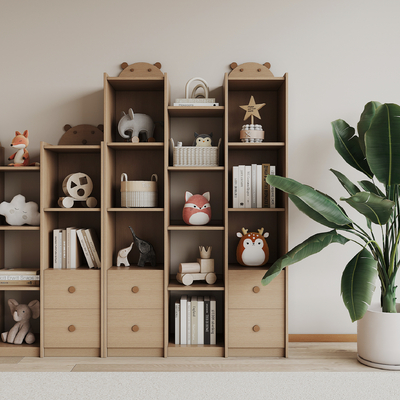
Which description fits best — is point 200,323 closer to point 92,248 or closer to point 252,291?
point 252,291

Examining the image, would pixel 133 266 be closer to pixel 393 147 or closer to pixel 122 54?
pixel 122 54

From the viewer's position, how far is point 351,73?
2.36 meters

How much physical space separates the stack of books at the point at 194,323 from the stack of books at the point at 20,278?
0.88m

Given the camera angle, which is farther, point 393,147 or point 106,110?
point 106,110

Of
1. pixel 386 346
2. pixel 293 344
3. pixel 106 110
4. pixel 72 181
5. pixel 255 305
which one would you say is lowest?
pixel 293 344

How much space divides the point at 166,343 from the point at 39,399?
729mm

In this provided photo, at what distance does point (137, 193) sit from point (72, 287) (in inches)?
26.8

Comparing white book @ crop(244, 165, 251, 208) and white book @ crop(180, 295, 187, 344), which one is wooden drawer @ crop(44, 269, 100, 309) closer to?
white book @ crop(180, 295, 187, 344)

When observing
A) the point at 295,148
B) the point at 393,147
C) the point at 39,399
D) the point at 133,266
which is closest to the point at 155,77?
the point at 295,148

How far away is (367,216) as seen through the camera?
1708mm

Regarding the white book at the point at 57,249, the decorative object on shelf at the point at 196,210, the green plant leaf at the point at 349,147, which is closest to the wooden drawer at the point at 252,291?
the decorative object on shelf at the point at 196,210

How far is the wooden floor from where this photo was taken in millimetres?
1955

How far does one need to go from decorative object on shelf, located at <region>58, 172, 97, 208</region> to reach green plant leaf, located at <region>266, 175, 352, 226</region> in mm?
1150

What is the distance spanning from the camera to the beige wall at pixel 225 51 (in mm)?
2352
